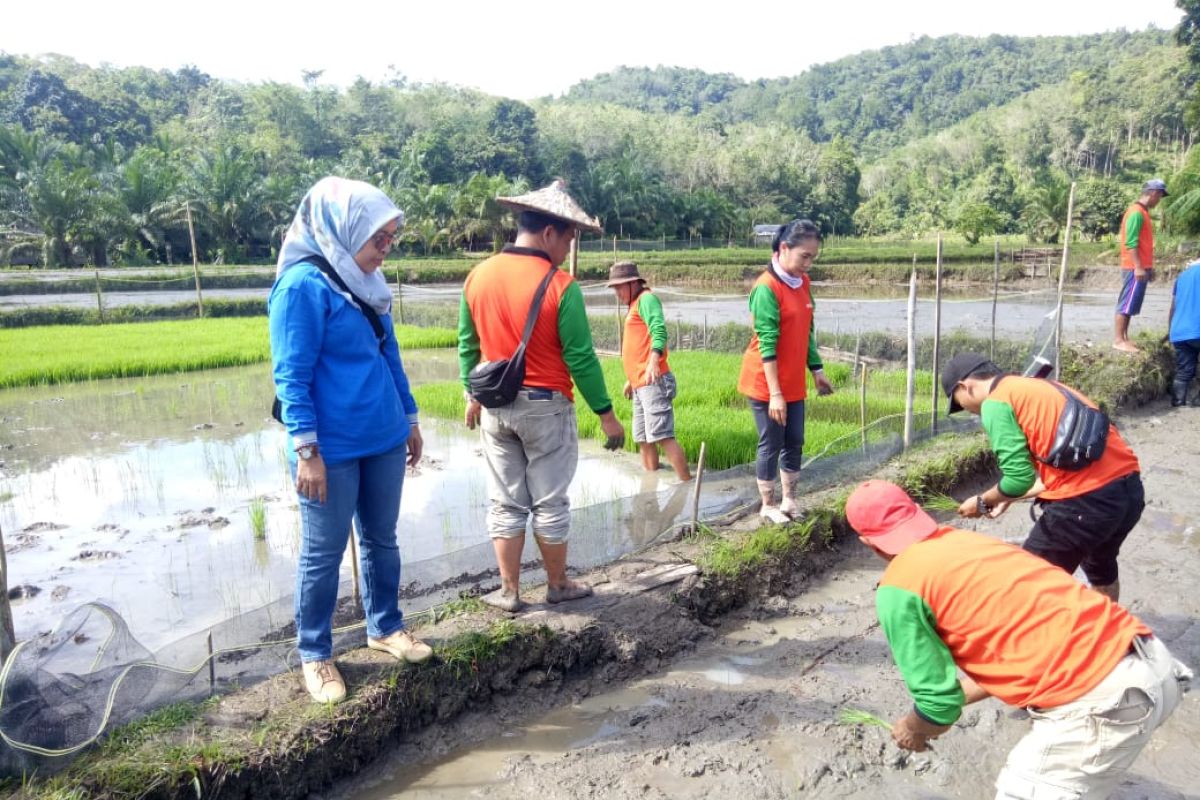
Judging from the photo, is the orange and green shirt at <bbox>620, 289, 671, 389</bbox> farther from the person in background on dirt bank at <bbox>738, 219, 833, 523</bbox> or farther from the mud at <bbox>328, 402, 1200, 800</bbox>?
the mud at <bbox>328, 402, 1200, 800</bbox>

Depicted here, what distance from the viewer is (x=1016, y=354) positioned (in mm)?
9789

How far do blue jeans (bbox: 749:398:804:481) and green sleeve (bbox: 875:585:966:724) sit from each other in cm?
243

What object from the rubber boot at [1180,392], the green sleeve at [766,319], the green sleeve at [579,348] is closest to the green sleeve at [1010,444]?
→ the green sleeve at [579,348]

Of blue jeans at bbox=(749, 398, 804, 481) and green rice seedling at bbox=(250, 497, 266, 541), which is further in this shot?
green rice seedling at bbox=(250, 497, 266, 541)

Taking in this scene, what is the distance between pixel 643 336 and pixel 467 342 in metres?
2.34

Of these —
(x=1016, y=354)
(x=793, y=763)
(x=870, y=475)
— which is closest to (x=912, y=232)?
(x=1016, y=354)

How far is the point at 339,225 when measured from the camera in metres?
2.57

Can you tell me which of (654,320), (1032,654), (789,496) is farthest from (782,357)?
(1032,654)

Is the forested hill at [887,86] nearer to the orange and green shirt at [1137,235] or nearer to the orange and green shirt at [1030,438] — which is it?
the orange and green shirt at [1137,235]

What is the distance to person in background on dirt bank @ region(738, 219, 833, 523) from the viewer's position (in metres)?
4.13

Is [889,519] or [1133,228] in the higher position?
[1133,228]

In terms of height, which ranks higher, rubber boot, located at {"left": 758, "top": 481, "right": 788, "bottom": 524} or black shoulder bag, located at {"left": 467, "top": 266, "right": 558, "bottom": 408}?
black shoulder bag, located at {"left": 467, "top": 266, "right": 558, "bottom": 408}

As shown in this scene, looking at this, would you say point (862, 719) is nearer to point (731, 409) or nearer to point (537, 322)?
point (537, 322)

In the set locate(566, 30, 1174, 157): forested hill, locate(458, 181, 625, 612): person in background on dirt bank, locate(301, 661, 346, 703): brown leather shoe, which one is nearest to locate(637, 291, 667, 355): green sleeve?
locate(458, 181, 625, 612): person in background on dirt bank
